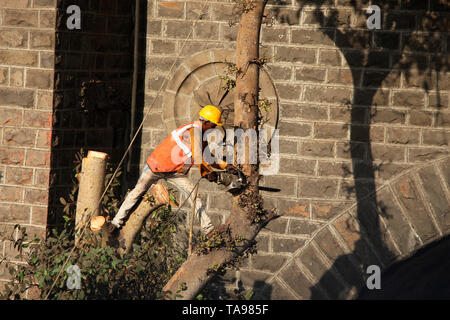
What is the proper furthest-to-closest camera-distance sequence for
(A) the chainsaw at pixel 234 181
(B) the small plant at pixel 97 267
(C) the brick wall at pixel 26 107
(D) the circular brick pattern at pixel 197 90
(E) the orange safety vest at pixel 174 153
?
(D) the circular brick pattern at pixel 197 90 < (C) the brick wall at pixel 26 107 < (E) the orange safety vest at pixel 174 153 < (B) the small plant at pixel 97 267 < (A) the chainsaw at pixel 234 181

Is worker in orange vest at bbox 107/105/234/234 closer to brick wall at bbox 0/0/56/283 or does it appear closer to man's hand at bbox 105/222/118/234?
man's hand at bbox 105/222/118/234

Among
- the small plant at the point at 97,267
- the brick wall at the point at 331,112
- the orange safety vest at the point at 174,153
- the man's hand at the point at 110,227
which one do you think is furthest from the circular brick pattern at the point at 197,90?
the man's hand at the point at 110,227

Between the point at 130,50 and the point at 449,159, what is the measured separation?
393cm

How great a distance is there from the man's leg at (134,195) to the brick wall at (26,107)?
39.1 inches

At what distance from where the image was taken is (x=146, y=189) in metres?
7.93

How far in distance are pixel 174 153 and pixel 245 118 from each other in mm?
1509

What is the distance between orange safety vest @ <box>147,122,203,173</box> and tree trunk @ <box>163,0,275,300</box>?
1.30 meters

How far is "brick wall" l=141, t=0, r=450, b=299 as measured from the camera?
8.86m

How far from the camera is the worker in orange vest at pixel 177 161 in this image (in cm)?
767

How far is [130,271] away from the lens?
7.18 meters

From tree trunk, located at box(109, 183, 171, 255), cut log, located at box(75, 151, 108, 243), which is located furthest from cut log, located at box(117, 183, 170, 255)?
cut log, located at box(75, 151, 108, 243)

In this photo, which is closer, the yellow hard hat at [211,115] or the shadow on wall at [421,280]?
the yellow hard hat at [211,115]

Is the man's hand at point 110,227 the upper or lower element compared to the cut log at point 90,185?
lower

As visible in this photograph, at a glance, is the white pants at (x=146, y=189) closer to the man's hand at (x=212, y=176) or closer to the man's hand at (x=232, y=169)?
the man's hand at (x=212, y=176)
